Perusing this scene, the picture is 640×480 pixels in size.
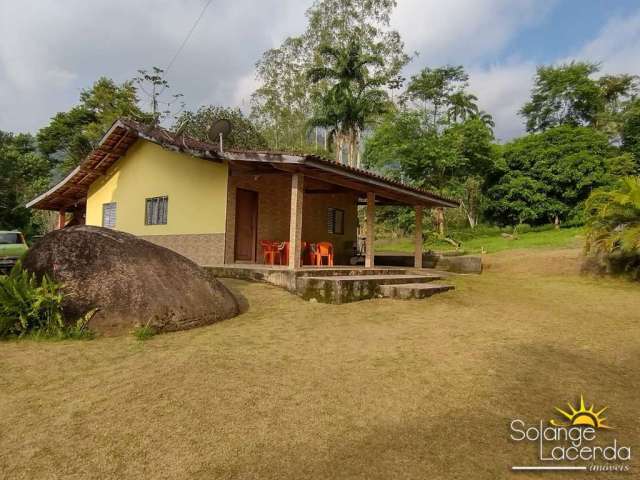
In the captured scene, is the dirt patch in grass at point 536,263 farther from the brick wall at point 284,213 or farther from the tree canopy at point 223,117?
the tree canopy at point 223,117

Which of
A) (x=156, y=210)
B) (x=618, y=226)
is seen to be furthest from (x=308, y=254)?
(x=618, y=226)

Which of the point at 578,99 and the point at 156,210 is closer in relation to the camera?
the point at 156,210

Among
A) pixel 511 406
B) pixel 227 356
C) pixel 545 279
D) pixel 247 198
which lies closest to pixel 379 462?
pixel 511 406

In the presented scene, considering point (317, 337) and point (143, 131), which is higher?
point (143, 131)

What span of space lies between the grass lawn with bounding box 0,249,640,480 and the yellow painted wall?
5953mm

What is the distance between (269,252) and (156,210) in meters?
4.47

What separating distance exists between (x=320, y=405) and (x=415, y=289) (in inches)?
205

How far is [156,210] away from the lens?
44.6ft

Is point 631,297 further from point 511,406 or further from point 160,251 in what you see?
point 160,251

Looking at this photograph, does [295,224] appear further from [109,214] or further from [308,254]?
[109,214]

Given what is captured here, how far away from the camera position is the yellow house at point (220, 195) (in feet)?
34.1

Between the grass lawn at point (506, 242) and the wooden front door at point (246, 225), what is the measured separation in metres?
10.9

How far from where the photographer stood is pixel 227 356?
4.55 metres

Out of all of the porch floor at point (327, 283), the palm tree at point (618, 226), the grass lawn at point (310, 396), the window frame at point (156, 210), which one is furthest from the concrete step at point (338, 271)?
the window frame at point (156, 210)
